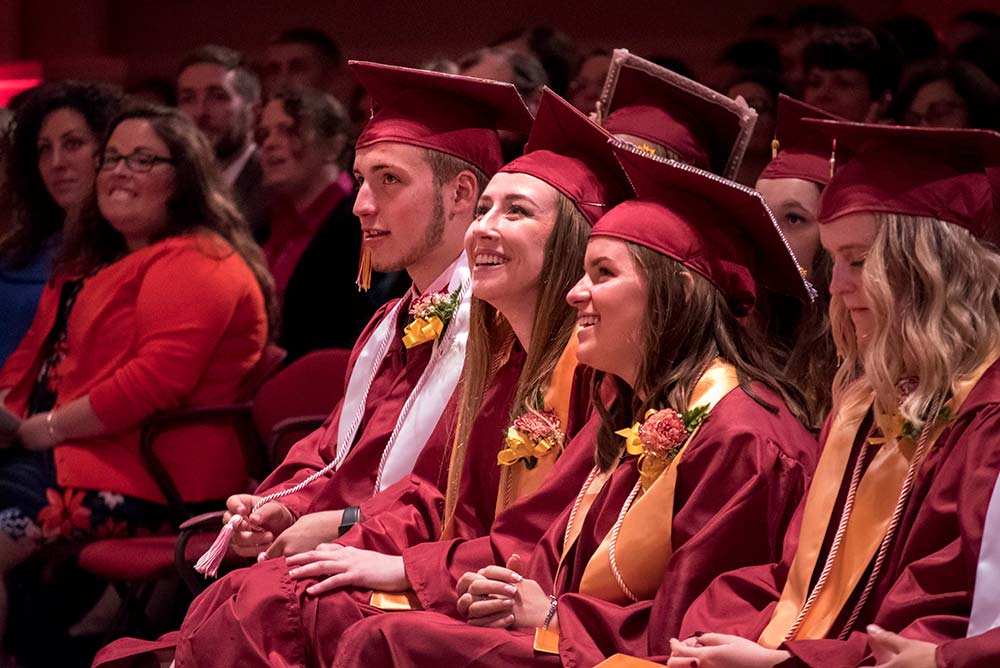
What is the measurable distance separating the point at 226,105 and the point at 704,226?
4172mm

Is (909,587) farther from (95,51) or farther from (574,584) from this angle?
(95,51)

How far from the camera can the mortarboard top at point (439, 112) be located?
4109mm

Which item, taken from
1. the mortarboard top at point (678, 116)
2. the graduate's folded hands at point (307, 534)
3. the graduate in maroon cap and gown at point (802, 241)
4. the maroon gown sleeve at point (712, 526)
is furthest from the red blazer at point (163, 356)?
the maroon gown sleeve at point (712, 526)

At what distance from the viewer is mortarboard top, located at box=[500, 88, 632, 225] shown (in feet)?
11.8

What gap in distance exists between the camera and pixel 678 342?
3.27 metres

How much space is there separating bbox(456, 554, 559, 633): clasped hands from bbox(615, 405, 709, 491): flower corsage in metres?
0.29

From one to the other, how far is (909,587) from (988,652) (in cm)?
21

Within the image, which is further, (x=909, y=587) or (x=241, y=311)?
(x=241, y=311)

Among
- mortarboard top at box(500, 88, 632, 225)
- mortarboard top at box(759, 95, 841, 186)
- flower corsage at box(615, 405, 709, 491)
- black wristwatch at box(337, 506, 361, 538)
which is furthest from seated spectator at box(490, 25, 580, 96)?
flower corsage at box(615, 405, 709, 491)

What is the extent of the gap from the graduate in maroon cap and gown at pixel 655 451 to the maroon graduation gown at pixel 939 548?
0.31 metres

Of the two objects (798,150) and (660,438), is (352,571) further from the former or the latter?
(798,150)

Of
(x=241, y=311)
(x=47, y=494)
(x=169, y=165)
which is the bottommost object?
(x=47, y=494)

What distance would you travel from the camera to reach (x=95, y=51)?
31.8 feet

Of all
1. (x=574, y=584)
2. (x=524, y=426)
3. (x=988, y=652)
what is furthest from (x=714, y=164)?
(x=988, y=652)
